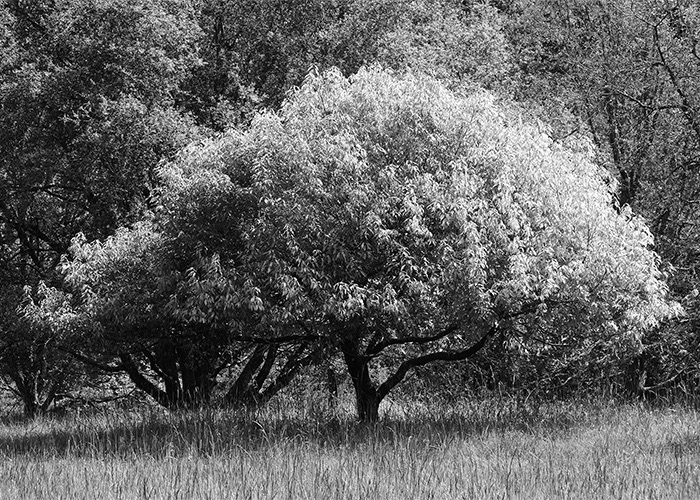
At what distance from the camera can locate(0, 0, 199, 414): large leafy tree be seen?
17.9 meters

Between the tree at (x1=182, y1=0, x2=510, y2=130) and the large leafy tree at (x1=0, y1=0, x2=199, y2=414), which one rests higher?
the tree at (x1=182, y1=0, x2=510, y2=130)

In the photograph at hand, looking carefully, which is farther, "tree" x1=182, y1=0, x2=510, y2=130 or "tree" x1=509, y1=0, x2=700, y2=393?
"tree" x1=182, y1=0, x2=510, y2=130

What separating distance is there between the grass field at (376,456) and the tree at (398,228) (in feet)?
4.41

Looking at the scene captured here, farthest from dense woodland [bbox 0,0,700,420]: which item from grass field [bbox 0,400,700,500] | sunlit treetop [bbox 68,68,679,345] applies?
grass field [bbox 0,400,700,500]

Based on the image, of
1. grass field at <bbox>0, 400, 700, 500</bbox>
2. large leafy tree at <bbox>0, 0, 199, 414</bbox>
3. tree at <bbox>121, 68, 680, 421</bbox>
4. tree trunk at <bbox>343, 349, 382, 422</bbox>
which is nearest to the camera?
grass field at <bbox>0, 400, 700, 500</bbox>

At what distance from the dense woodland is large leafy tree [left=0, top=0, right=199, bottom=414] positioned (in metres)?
0.06

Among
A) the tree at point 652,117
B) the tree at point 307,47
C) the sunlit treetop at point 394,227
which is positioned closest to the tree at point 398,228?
the sunlit treetop at point 394,227

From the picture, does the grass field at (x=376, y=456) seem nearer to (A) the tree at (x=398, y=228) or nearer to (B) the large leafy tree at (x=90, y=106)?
(A) the tree at (x=398, y=228)

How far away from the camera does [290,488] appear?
8.39 metres

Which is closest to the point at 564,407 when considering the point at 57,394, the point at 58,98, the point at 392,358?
the point at 392,358

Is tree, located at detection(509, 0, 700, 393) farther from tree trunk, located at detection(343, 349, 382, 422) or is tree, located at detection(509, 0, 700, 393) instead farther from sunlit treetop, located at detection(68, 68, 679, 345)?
tree trunk, located at detection(343, 349, 382, 422)

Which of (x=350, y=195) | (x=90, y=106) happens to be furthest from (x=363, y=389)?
(x=90, y=106)

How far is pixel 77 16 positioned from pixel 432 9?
9328mm

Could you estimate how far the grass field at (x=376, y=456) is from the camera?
858 centimetres
